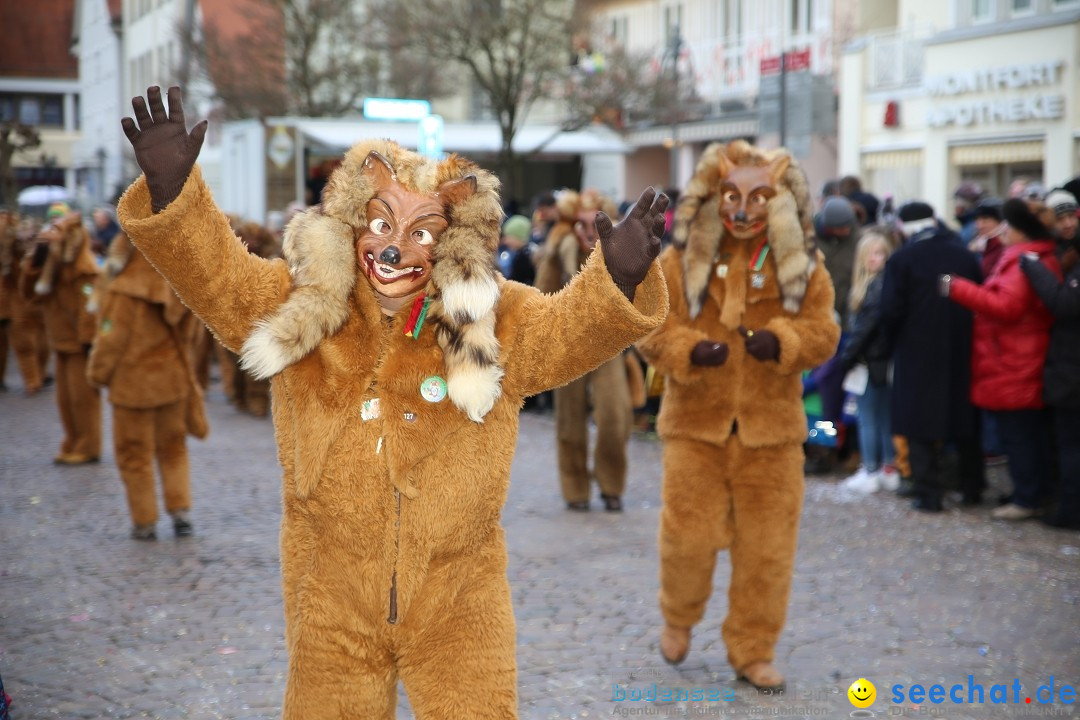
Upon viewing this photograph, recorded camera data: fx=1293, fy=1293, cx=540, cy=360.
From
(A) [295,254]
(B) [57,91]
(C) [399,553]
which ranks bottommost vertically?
(C) [399,553]

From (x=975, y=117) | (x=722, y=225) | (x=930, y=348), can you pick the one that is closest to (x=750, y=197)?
(x=722, y=225)

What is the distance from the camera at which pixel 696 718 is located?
5.04 metres

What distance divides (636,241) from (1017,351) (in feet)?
20.4

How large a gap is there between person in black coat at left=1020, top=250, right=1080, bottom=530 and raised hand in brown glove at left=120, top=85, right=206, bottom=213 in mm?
6476

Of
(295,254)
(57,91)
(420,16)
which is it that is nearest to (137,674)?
(295,254)

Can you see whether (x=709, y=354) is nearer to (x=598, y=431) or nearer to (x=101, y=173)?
(x=598, y=431)

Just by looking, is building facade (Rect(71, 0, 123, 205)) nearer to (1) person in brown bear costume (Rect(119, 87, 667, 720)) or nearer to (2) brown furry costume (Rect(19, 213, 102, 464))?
(2) brown furry costume (Rect(19, 213, 102, 464))

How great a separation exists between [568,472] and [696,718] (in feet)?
13.8

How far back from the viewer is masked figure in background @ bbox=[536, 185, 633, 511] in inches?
357

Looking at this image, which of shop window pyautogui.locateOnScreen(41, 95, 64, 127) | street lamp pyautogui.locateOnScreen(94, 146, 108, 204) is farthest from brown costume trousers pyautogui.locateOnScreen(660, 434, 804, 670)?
shop window pyautogui.locateOnScreen(41, 95, 64, 127)

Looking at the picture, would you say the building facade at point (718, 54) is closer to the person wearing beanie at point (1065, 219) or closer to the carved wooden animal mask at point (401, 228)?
the person wearing beanie at point (1065, 219)

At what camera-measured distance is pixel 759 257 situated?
5449 millimetres

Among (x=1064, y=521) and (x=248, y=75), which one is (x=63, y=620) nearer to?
(x=1064, y=521)

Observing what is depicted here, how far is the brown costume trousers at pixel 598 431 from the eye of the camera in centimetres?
908
